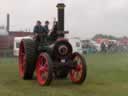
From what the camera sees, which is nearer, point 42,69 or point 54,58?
point 42,69

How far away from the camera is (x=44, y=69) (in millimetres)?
12336

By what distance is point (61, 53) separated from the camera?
41.0ft

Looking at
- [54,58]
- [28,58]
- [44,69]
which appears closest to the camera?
[44,69]

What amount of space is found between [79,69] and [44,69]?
3.39 ft

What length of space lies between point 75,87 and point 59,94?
176 cm

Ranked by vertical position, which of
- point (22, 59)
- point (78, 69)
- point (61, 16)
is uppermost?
point (61, 16)

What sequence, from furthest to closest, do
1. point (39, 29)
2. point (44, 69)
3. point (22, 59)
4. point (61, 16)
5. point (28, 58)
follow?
1. point (22, 59)
2. point (39, 29)
3. point (28, 58)
4. point (61, 16)
5. point (44, 69)

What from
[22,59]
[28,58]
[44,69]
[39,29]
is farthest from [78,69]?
[22,59]

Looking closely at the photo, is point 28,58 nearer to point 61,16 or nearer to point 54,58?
point 54,58

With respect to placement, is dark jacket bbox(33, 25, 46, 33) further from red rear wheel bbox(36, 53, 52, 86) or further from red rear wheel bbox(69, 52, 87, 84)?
red rear wheel bbox(69, 52, 87, 84)

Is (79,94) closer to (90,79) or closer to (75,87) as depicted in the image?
(75,87)

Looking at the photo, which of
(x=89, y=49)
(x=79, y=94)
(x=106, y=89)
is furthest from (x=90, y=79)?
(x=89, y=49)

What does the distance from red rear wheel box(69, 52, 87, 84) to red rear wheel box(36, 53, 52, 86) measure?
89cm

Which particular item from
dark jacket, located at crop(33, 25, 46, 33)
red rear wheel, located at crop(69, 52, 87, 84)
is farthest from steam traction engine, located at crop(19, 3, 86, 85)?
dark jacket, located at crop(33, 25, 46, 33)
